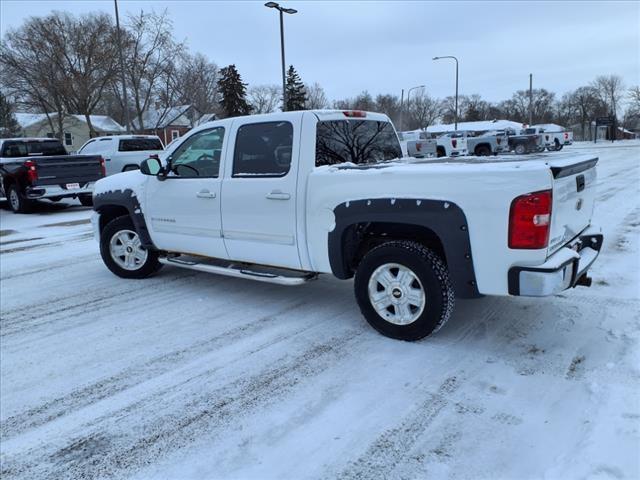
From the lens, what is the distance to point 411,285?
412 centimetres

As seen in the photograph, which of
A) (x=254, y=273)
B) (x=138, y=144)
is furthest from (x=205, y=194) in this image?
(x=138, y=144)

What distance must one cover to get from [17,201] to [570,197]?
13.9 metres

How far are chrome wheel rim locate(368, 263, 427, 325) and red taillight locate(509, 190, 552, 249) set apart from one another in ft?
2.78

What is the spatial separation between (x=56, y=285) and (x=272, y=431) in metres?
4.53

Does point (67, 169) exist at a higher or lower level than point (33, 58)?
lower

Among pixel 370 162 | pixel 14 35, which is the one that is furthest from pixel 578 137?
pixel 370 162

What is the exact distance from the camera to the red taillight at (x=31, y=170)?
12.6 metres

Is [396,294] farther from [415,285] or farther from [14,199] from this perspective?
[14,199]

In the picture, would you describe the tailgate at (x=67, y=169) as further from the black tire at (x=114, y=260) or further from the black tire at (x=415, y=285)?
the black tire at (x=415, y=285)

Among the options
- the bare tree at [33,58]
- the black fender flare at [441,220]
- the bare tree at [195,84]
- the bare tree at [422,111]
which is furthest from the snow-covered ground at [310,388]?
the bare tree at [422,111]

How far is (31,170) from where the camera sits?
41.8 ft

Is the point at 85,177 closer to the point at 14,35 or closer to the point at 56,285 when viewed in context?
the point at 56,285

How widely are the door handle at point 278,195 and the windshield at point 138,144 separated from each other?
13.0 m

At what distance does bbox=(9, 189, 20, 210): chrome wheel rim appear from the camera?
44.6 ft
